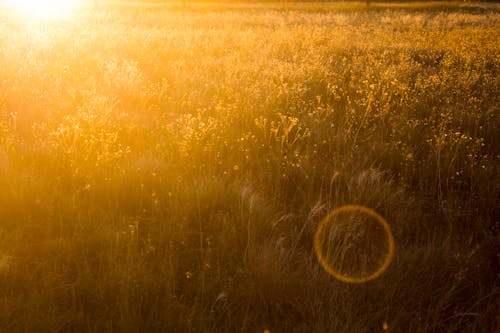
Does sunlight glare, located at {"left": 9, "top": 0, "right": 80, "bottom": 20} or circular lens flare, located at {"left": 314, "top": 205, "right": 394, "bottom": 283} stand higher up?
sunlight glare, located at {"left": 9, "top": 0, "right": 80, "bottom": 20}

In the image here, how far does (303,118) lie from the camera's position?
4.46 meters

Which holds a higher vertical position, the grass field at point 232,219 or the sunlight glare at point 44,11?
the sunlight glare at point 44,11

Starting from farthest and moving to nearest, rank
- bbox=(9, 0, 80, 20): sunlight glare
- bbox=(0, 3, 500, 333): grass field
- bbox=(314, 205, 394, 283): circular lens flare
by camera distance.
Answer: bbox=(9, 0, 80, 20): sunlight glare
bbox=(314, 205, 394, 283): circular lens flare
bbox=(0, 3, 500, 333): grass field

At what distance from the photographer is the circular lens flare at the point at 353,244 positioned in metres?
2.41

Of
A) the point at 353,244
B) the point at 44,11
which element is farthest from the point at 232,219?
the point at 44,11

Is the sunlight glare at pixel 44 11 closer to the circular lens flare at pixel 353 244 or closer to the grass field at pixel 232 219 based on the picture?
the grass field at pixel 232 219

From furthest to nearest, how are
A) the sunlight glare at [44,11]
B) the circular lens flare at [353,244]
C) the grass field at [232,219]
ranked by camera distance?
the sunlight glare at [44,11], the circular lens flare at [353,244], the grass field at [232,219]

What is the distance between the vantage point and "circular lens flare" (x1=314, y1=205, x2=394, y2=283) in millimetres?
2410

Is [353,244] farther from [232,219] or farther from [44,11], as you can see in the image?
[44,11]

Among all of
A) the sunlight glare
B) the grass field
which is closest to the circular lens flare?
the grass field

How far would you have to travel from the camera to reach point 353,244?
2.54 meters

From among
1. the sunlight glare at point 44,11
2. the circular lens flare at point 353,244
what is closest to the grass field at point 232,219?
the circular lens flare at point 353,244

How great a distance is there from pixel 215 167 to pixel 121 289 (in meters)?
1.45

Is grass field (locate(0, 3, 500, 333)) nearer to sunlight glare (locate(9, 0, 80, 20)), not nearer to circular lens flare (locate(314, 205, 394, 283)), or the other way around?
circular lens flare (locate(314, 205, 394, 283))
